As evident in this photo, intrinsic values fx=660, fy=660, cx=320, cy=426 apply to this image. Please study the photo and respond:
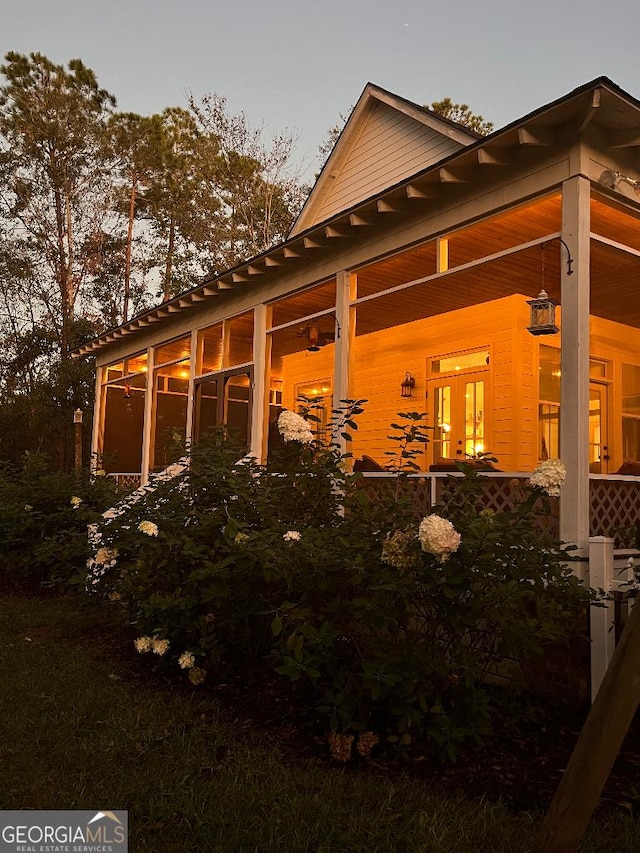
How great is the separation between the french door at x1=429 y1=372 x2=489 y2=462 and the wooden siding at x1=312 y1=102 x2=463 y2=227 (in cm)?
340

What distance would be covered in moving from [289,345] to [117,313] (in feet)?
61.5

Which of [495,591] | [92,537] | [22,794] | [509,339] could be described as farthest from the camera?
[509,339]

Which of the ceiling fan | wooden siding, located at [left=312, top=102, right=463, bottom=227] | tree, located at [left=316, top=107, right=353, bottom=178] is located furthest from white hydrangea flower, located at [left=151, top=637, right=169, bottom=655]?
tree, located at [left=316, top=107, right=353, bottom=178]

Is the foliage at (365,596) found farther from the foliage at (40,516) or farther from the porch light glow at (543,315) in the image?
the foliage at (40,516)

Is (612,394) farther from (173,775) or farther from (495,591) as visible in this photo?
(173,775)

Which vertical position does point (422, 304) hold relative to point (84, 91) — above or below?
below

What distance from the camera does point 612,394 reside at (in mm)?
10398

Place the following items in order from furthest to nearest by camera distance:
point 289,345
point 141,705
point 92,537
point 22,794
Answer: point 289,345, point 92,537, point 141,705, point 22,794

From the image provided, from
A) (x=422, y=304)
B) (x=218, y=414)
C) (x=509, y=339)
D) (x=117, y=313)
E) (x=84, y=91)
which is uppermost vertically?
(x=84, y=91)

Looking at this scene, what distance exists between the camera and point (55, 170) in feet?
92.7

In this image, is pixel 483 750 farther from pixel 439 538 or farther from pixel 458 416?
pixel 458 416

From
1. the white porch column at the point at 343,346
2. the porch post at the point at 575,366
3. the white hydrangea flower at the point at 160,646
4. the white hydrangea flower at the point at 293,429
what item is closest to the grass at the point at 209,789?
the white hydrangea flower at the point at 160,646

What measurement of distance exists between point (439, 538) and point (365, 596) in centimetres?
73

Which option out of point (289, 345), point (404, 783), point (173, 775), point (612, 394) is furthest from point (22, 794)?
point (289, 345)
